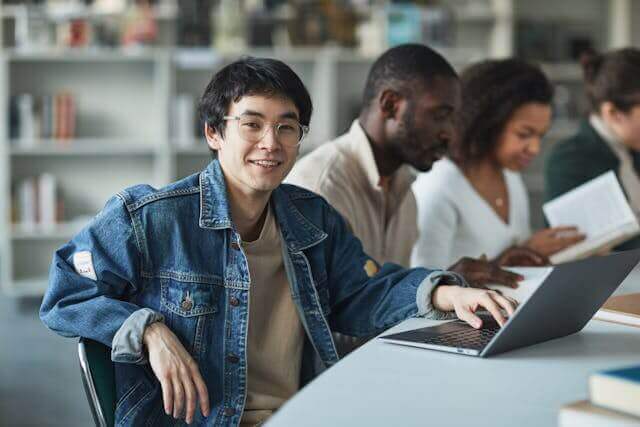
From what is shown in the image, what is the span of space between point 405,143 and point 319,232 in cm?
69

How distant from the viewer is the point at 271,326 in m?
1.65

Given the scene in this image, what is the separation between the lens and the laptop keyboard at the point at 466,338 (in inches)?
51.0

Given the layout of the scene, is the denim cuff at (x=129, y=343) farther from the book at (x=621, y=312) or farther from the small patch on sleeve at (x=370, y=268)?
the book at (x=621, y=312)

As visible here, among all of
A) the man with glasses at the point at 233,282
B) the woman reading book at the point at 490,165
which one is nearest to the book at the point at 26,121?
the woman reading book at the point at 490,165

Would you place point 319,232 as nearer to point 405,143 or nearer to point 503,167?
point 405,143

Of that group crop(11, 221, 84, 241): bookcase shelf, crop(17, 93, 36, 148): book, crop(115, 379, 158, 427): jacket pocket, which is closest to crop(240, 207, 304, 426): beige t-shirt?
crop(115, 379, 158, 427): jacket pocket

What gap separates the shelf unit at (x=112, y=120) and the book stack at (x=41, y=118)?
2.1 inches

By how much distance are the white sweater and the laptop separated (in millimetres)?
1075

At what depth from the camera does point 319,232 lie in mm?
1693

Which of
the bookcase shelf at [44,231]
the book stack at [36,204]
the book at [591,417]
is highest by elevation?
the book at [591,417]

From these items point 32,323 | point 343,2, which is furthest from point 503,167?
point 343,2

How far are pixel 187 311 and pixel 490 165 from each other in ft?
5.12

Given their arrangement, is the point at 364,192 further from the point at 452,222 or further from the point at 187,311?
the point at 187,311

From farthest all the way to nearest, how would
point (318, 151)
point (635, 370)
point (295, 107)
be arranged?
point (318, 151) < point (295, 107) < point (635, 370)
